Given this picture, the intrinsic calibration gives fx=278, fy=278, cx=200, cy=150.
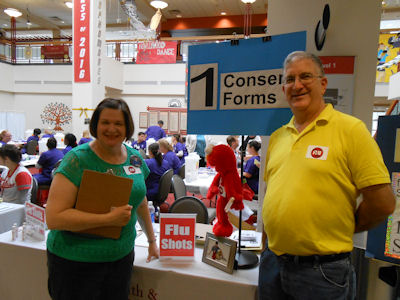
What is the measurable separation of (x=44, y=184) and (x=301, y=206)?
15.8ft

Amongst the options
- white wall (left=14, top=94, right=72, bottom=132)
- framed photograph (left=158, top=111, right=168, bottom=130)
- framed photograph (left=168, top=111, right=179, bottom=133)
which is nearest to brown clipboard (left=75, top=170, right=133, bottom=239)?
framed photograph (left=168, top=111, right=179, bottom=133)

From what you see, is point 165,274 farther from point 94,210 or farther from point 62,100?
point 62,100

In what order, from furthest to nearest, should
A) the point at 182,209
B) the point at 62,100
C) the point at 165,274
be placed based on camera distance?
the point at 62,100, the point at 182,209, the point at 165,274

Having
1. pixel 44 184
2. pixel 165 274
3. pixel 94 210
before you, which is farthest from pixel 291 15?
pixel 44 184

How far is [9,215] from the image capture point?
2.58m

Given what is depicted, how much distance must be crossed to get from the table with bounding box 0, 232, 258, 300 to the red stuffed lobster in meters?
0.24

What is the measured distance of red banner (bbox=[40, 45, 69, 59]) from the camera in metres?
11.5

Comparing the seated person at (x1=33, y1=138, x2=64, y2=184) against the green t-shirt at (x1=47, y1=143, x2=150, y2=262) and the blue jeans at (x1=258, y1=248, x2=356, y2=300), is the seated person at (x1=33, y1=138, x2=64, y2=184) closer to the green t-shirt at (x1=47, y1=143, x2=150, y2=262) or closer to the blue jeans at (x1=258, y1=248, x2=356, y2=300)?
the green t-shirt at (x1=47, y1=143, x2=150, y2=262)

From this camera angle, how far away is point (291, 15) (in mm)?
1802

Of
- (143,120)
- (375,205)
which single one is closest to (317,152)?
(375,205)

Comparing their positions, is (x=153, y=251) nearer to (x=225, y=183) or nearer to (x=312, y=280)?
(x=225, y=183)

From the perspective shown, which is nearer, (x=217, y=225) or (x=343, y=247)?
(x=343, y=247)

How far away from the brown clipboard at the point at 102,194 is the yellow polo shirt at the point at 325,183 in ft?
2.23

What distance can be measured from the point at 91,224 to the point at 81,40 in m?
8.83
